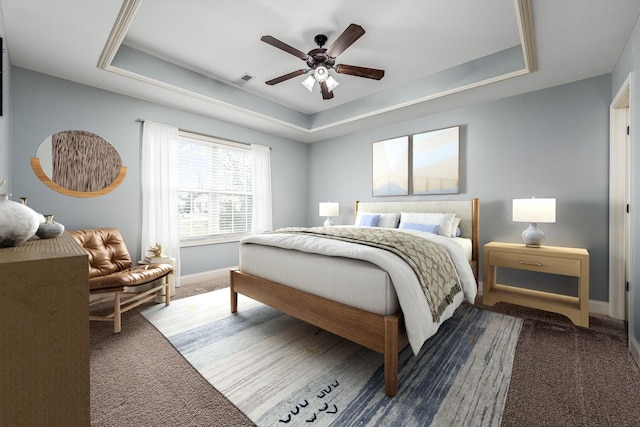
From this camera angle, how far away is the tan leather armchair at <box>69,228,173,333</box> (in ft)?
7.93

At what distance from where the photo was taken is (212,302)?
3072mm

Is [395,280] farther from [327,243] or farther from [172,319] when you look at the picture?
[172,319]

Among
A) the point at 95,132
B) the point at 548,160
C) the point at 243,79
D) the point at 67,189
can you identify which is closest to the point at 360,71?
the point at 243,79

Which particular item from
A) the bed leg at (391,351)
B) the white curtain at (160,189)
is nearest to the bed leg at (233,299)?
the white curtain at (160,189)

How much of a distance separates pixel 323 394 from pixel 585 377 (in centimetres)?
167

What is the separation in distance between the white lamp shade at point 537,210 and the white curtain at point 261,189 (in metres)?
3.51

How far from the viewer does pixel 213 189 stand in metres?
4.15

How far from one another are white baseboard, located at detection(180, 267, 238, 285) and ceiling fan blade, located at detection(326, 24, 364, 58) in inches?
109

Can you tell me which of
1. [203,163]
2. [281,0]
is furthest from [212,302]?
[281,0]

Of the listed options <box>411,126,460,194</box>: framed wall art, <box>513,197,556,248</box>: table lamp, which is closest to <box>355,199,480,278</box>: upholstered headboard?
<box>411,126,460,194</box>: framed wall art

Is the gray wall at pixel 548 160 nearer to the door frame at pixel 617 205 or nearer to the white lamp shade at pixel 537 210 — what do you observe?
the door frame at pixel 617 205

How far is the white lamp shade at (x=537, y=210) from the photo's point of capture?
105 inches

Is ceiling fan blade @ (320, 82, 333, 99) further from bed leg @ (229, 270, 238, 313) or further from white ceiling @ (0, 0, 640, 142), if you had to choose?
bed leg @ (229, 270, 238, 313)

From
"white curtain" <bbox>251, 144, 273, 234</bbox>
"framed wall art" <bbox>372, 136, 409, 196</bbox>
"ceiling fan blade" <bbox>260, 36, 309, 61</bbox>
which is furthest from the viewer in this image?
"white curtain" <bbox>251, 144, 273, 234</bbox>
